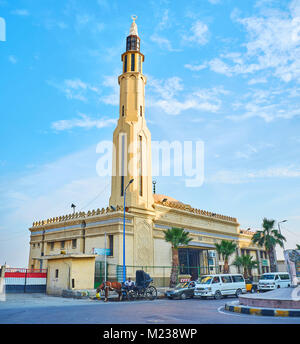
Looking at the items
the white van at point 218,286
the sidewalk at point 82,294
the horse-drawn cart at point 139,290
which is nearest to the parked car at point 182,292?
the white van at point 218,286

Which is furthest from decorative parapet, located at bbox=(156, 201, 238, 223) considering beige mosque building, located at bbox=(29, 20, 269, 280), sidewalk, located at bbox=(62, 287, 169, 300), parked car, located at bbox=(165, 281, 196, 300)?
sidewalk, located at bbox=(62, 287, 169, 300)

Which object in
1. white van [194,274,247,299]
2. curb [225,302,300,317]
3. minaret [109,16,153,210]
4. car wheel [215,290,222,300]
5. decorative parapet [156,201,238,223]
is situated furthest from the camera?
decorative parapet [156,201,238,223]

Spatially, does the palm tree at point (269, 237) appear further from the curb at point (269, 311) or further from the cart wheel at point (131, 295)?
the curb at point (269, 311)

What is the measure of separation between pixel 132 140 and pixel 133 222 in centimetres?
976

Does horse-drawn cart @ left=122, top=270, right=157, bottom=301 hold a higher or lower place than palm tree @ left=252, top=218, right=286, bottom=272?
lower

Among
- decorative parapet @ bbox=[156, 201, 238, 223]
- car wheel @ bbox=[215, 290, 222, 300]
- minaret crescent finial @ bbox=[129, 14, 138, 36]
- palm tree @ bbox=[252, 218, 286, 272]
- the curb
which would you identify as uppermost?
minaret crescent finial @ bbox=[129, 14, 138, 36]

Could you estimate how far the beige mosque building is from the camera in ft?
104

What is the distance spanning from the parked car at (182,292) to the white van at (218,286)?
44.6 inches

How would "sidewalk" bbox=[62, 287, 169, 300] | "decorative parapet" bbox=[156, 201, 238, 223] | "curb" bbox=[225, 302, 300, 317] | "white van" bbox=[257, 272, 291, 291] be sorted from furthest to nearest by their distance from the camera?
"decorative parapet" bbox=[156, 201, 238, 223], "white van" bbox=[257, 272, 291, 291], "sidewalk" bbox=[62, 287, 169, 300], "curb" bbox=[225, 302, 300, 317]

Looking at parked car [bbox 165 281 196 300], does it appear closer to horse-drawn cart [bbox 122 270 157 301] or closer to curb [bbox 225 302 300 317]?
horse-drawn cart [bbox 122 270 157 301]

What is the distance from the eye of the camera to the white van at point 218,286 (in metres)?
22.3

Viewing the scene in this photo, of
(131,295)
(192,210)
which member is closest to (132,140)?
(192,210)

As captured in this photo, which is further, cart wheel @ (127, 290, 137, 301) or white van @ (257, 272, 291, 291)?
white van @ (257, 272, 291, 291)
